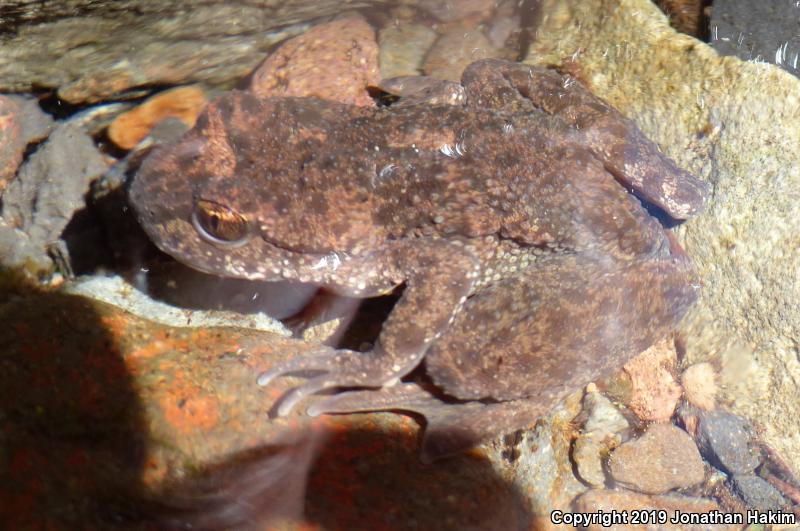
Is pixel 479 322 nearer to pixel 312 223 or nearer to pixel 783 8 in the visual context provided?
pixel 312 223

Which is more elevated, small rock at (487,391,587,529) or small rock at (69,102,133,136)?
small rock at (69,102,133,136)

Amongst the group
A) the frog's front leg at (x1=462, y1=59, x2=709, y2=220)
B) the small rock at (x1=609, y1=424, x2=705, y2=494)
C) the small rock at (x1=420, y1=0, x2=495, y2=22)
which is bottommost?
the small rock at (x1=609, y1=424, x2=705, y2=494)

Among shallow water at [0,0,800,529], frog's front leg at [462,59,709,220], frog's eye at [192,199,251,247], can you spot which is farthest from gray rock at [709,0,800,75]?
frog's eye at [192,199,251,247]

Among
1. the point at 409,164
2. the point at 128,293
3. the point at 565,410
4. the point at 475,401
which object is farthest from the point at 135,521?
the point at 565,410

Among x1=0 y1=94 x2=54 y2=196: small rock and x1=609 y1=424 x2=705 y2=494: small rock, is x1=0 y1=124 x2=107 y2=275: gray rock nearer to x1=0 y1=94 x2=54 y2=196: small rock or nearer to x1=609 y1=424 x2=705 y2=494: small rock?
x1=0 y1=94 x2=54 y2=196: small rock

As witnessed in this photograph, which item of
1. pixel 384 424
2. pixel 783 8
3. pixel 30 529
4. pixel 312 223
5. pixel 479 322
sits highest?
pixel 783 8
